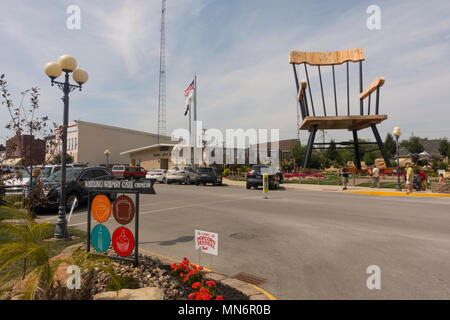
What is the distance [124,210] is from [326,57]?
2530 centimetres

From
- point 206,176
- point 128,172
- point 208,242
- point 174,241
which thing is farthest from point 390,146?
point 208,242

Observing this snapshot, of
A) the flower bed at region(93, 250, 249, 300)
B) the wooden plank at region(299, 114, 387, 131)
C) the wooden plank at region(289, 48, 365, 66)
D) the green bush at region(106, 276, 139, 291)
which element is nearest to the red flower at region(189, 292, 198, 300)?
the flower bed at region(93, 250, 249, 300)

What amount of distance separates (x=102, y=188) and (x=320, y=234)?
5174 mm

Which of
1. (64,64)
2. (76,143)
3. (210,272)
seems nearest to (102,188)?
(210,272)

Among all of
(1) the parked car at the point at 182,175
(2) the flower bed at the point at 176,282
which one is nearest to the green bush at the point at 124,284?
(2) the flower bed at the point at 176,282

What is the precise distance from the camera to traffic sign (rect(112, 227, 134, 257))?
432 cm

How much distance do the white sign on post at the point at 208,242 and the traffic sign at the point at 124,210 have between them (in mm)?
1166

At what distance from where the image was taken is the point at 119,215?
15.2 feet

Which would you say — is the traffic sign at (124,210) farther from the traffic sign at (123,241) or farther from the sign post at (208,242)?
the sign post at (208,242)

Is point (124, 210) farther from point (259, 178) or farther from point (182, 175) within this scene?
point (182, 175)

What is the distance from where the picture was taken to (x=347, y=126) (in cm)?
Result: 2678
